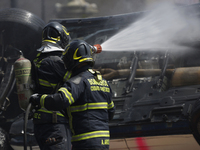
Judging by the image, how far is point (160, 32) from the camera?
16.0 ft

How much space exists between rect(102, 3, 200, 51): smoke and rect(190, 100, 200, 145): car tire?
1.02 m

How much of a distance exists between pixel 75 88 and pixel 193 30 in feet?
8.16

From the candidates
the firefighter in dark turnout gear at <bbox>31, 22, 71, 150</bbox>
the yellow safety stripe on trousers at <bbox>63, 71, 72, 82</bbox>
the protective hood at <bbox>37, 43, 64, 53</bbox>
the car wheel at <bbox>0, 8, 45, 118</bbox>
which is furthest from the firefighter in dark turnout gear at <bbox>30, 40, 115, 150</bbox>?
the car wheel at <bbox>0, 8, 45, 118</bbox>

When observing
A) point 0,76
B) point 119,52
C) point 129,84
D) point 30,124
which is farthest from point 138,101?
point 0,76

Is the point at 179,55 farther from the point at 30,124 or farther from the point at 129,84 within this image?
the point at 30,124

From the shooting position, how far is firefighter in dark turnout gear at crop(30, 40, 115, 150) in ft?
8.13

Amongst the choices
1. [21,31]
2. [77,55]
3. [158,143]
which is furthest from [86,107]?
[21,31]

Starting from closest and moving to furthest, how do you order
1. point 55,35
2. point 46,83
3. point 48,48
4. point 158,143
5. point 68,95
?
1. point 68,95
2. point 46,83
3. point 48,48
4. point 55,35
5. point 158,143

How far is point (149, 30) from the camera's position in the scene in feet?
16.8

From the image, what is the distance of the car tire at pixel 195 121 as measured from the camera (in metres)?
3.63

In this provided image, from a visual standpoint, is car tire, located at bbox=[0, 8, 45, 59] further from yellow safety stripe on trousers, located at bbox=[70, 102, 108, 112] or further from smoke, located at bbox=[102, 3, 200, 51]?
yellow safety stripe on trousers, located at bbox=[70, 102, 108, 112]

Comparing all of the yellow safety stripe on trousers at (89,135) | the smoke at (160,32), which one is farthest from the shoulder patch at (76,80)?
the smoke at (160,32)

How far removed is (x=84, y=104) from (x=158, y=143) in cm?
156

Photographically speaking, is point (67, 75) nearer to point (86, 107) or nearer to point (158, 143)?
point (86, 107)
